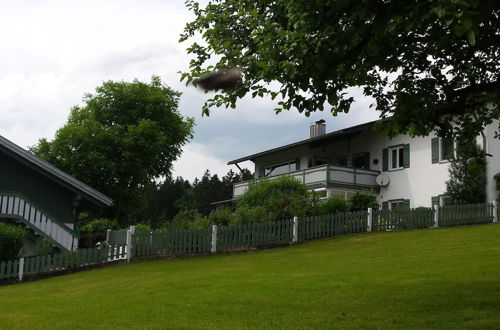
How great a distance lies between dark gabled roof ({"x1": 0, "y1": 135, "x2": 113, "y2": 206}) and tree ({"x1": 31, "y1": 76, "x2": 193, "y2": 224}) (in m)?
14.4

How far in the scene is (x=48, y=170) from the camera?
23.6 meters

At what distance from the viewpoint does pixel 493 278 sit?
11.5m

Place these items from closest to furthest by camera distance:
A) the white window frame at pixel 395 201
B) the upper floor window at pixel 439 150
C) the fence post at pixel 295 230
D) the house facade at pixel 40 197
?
the house facade at pixel 40 197, the fence post at pixel 295 230, the upper floor window at pixel 439 150, the white window frame at pixel 395 201

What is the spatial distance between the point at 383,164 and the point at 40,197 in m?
19.9

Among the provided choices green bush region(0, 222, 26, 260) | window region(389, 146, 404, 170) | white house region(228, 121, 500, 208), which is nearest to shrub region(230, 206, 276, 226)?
white house region(228, 121, 500, 208)

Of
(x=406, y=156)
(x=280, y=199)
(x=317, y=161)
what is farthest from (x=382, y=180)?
(x=280, y=199)

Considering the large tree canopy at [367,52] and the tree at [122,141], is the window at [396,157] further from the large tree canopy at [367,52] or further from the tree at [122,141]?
the large tree canopy at [367,52]

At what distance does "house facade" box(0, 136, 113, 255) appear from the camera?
2188cm

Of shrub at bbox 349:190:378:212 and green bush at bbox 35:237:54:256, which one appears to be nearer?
green bush at bbox 35:237:54:256

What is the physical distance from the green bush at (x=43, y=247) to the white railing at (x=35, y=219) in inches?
23.7

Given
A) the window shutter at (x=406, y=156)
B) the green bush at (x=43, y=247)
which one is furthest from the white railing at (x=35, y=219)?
the window shutter at (x=406, y=156)

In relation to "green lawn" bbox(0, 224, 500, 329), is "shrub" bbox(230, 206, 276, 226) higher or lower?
higher

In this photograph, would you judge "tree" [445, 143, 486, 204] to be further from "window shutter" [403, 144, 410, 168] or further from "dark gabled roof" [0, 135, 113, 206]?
"dark gabled roof" [0, 135, 113, 206]

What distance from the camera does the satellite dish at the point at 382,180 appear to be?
33.4 metres
